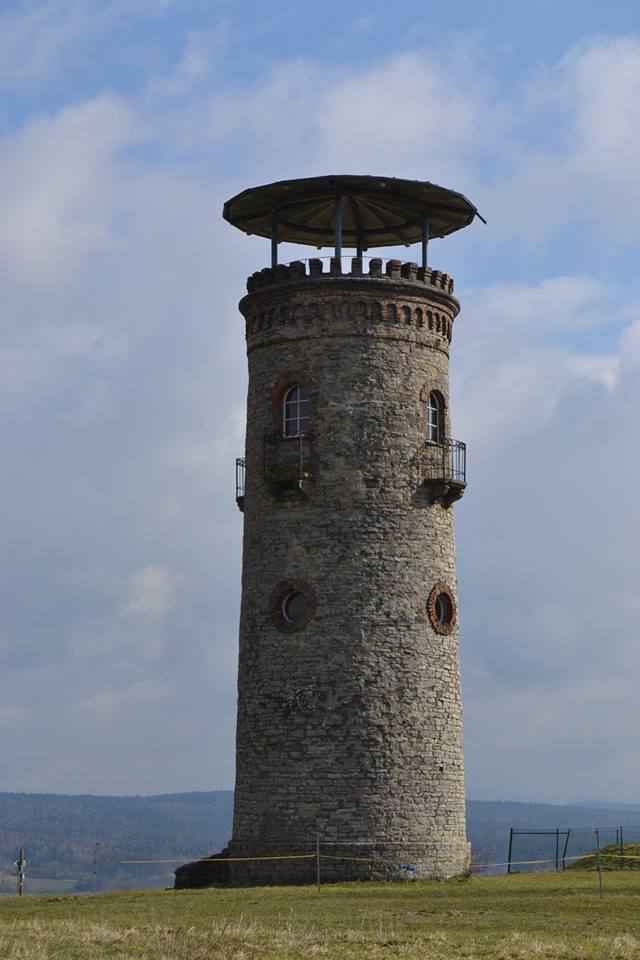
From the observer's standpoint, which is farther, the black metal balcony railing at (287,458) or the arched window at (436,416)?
the arched window at (436,416)

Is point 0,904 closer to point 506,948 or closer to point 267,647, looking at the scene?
point 267,647

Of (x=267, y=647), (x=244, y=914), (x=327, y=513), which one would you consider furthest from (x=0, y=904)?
(x=327, y=513)

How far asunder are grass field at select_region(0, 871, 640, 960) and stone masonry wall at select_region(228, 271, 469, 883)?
191 cm

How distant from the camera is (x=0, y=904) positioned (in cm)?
3238

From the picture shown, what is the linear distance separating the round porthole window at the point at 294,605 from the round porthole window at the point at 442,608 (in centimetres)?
294

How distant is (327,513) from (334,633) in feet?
9.25

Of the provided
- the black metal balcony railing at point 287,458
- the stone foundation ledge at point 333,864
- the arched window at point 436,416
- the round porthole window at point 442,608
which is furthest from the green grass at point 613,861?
the black metal balcony railing at point 287,458

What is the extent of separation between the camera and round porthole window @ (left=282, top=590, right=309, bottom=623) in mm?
37438

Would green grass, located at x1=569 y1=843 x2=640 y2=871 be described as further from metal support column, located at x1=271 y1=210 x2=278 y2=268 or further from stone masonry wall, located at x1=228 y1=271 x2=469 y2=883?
metal support column, located at x1=271 y1=210 x2=278 y2=268

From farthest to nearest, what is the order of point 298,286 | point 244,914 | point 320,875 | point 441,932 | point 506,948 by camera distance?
point 298,286
point 320,875
point 244,914
point 441,932
point 506,948

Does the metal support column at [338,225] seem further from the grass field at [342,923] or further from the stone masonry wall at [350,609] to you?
the grass field at [342,923]

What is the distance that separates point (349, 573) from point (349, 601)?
64 centimetres

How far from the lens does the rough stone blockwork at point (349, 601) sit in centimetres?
3631

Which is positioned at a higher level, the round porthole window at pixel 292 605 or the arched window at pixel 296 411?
the arched window at pixel 296 411
